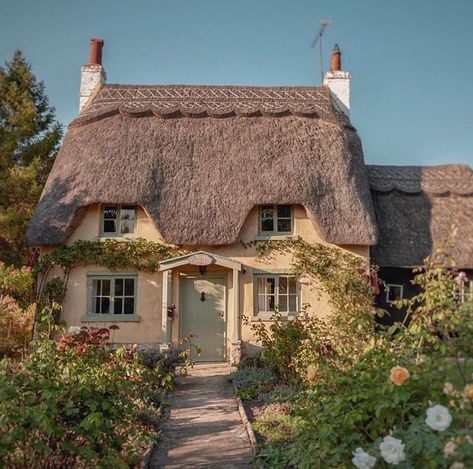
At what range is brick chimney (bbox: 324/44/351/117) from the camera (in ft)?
50.0

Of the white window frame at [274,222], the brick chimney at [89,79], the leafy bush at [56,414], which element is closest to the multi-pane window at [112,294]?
the white window frame at [274,222]

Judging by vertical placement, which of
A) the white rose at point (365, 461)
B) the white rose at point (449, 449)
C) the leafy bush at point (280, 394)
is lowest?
the leafy bush at point (280, 394)

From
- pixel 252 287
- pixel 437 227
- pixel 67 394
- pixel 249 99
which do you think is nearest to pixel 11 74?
pixel 249 99

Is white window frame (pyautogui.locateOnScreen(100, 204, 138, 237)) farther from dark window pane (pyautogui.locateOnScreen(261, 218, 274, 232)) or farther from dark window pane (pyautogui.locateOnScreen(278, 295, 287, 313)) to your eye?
dark window pane (pyautogui.locateOnScreen(278, 295, 287, 313))

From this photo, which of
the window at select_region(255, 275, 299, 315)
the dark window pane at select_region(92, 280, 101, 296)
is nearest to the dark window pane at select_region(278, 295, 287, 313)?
the window at select_region(255, 275, 299, 315)

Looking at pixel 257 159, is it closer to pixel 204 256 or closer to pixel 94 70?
pixel 204 256

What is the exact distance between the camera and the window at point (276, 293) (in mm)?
11945

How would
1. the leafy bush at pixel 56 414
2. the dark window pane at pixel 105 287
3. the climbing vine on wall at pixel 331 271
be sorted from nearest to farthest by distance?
the leafy bush at pixel 56 414 → the climbing vine on wall at pixel 331 271 → the dark window pane at pixel 105 287

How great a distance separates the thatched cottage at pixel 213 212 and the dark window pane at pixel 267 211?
0.02 m

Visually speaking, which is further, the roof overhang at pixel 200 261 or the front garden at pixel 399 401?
the roof overhang at pixel 200 261

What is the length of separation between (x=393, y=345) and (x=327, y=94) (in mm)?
11132

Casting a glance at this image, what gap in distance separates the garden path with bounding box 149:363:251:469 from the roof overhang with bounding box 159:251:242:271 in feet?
8.93

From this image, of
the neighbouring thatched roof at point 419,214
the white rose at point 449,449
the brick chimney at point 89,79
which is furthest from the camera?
the brick chimney at point 89,79

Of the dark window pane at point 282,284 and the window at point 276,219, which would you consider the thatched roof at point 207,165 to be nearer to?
the window at point 276,219
